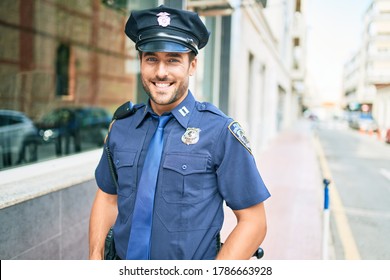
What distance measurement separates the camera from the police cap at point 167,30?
4.40 feet

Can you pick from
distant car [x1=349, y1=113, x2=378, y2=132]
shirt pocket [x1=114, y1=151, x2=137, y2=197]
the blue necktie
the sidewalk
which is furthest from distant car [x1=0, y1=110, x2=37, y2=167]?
distant car [x1=349, y1=113, x2=378, y2=132]

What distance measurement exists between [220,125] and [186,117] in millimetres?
151

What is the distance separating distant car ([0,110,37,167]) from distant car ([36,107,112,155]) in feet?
0.92

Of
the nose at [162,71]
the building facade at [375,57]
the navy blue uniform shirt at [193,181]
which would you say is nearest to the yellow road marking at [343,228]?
the building facade at [375,57]

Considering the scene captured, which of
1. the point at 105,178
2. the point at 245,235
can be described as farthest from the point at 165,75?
the point at 245,235

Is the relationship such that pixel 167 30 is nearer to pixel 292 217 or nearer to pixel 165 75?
pixel 165 75

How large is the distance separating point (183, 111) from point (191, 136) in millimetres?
125

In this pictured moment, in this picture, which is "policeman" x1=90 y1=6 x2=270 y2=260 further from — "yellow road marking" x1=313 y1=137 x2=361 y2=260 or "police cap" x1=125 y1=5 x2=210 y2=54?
"yellow road marking" x1=313 y1=137 x2=361 y2=260

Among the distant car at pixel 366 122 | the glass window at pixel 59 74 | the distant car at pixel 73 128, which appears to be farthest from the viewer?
the distant car at pixel 73 128

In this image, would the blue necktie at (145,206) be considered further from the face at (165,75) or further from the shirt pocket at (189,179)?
the face at (165,75)

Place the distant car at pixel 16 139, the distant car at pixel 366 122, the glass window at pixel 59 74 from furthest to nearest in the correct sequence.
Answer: the glass window at pixel 59 74 < the distant car at pixel 16 139 < the distant car at pixel 366 122

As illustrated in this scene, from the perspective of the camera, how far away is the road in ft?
12.7
